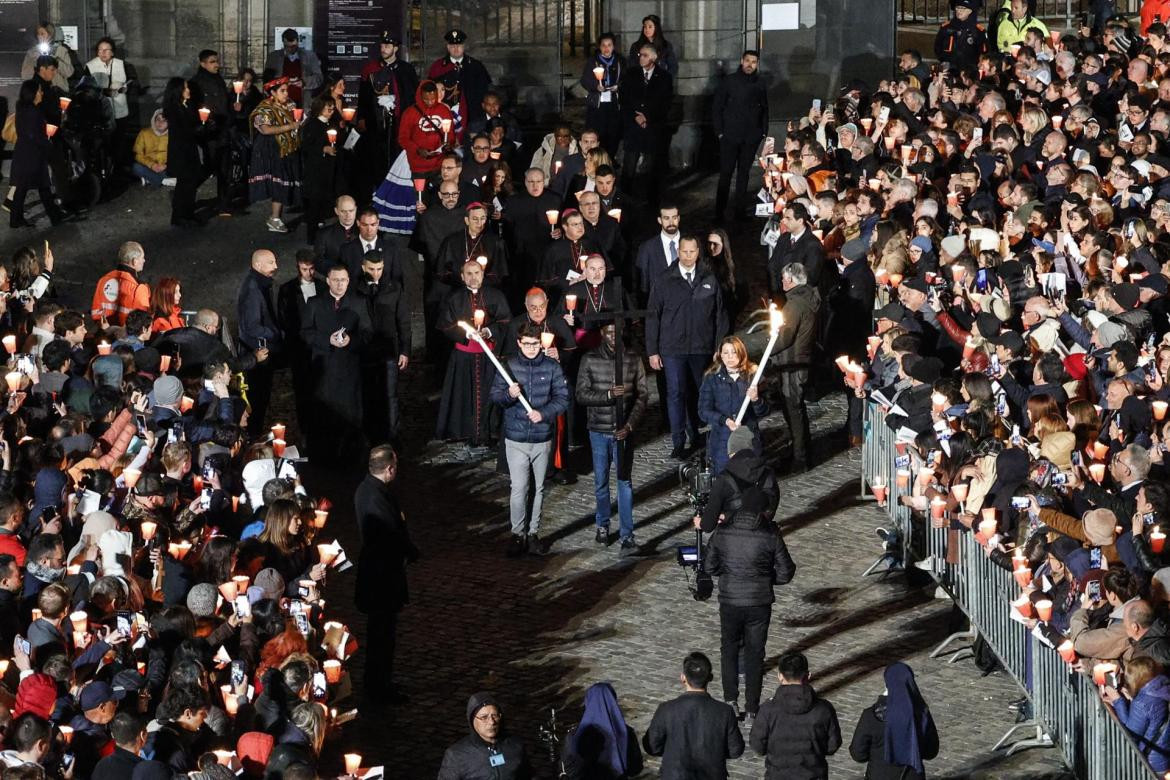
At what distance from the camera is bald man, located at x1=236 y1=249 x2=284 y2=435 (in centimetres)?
349

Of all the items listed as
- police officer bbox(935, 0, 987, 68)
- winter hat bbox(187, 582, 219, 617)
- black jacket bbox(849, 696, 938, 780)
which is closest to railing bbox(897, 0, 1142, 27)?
police officer bbox(935, 0, 987, 68)

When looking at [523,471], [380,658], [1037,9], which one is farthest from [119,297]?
[1037,9]

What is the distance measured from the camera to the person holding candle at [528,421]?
17328mm

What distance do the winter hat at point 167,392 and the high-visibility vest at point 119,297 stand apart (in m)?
2.17

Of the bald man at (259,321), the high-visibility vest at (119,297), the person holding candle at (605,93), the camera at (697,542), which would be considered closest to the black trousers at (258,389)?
the bald man at (259,321)

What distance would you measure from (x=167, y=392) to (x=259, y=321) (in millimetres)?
2786

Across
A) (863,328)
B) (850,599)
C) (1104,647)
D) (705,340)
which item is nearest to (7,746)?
(1104,647)

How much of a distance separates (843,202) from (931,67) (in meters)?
5.98

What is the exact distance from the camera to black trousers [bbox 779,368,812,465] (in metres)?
19.2

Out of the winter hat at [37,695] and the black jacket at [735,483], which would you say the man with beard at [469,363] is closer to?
the black jacket at [735,483]

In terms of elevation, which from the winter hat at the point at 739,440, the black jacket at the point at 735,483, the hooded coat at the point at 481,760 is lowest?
the hooded coat at the point at 481,760

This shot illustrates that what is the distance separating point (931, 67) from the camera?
86.7ft

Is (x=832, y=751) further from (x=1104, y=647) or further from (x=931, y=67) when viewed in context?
(x=931, y=67)

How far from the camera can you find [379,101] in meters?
25.7
